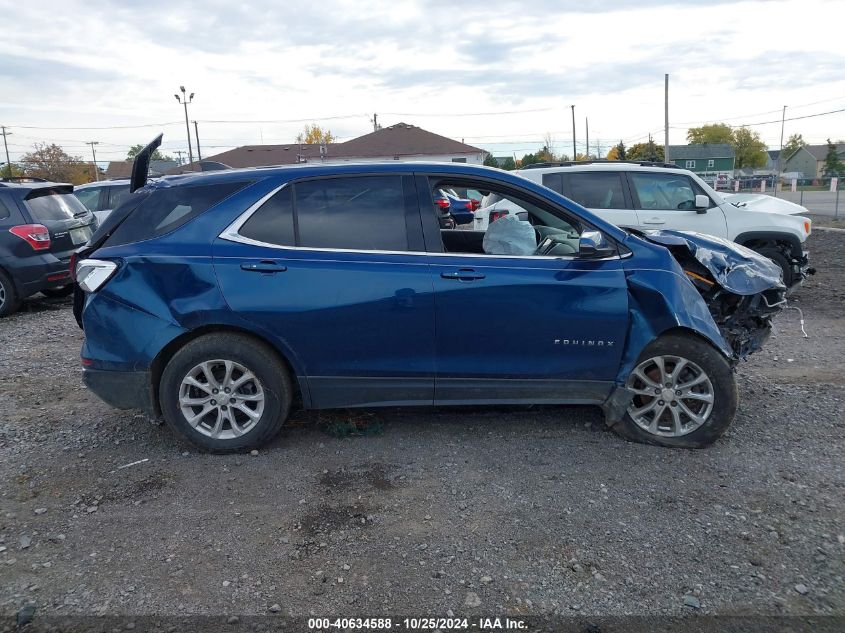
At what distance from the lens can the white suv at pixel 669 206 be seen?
338 inches

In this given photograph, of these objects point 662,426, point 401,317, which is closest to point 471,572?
point 401,317

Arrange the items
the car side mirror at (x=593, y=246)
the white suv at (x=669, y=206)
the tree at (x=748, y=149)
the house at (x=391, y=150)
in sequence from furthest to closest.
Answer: the tree at (x=748, y=149)
the house at (x=391, y=150)
the white suv at (x=669, y=206)
the car side mirror at (x=593, y=246)

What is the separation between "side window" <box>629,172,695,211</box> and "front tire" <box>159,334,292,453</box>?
6217mm

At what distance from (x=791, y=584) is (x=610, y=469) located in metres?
1.23

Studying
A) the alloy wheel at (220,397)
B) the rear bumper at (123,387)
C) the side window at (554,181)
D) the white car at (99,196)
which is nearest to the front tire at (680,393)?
the alloy wheel at (220,397)

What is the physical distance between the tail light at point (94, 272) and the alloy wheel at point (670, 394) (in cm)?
340

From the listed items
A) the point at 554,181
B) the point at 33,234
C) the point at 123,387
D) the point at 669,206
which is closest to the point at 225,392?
the point at 123,387

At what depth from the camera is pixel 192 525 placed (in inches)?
138

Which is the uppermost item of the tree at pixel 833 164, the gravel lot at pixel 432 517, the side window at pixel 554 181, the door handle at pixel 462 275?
the tree at pixel 833 164

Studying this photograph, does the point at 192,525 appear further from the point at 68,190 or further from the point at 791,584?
the point at 68,190

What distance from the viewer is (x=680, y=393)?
4258mm

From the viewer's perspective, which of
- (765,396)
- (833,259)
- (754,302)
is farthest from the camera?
(833,259)

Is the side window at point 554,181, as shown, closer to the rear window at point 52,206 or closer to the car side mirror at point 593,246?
the car side mirror at point 593,246

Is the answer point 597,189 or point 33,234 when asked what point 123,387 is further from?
point 597,189
